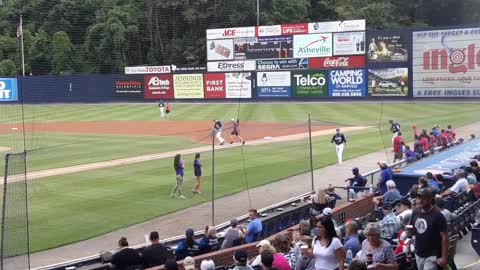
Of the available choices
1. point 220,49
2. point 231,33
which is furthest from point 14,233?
point 220,49

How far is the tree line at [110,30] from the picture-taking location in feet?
90.9

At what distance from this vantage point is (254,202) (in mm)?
18312

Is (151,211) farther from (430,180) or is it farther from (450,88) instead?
(450,88)

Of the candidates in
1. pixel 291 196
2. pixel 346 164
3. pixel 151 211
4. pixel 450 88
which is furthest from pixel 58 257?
pixel 450 88

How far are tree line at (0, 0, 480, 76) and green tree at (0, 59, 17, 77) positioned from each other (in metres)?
0.05

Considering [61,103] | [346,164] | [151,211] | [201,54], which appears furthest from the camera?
[201,54]

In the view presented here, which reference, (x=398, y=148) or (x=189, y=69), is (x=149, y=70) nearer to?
(x=189, y=69)

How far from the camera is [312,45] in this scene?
2285 inches

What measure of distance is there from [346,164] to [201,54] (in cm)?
3452

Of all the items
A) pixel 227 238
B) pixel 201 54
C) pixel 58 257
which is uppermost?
pixel 201 54

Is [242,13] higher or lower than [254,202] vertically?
higher

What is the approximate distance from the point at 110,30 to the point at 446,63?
99.8 feet

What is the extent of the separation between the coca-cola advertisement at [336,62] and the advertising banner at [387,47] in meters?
1.08

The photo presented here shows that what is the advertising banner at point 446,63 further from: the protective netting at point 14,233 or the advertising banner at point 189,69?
the protective netting at point 14,233
